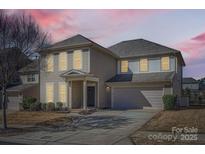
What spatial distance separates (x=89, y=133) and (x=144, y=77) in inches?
414

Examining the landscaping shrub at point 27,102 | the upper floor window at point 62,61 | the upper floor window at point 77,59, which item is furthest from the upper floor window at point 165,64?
the landscaping shrub at point 27,102

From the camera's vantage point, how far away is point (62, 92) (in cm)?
2088

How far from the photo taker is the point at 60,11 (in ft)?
48.5

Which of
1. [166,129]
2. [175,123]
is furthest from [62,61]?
[166,129]

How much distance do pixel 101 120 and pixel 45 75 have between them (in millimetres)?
8588

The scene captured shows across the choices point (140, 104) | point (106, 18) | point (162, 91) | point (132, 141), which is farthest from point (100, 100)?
point (132, 141)

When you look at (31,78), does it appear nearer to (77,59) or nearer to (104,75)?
(77,59)

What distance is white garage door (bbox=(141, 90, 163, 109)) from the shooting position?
20.1 meters

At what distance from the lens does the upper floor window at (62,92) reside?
67.8ft

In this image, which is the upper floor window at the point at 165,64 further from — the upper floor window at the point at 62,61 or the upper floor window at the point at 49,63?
the upper floor window at the point at 49,63

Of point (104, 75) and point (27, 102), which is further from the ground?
point (104, 75)

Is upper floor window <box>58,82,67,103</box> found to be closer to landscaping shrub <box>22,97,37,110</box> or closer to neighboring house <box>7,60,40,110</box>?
landscaping shrub <box>22,97,37,110</box>

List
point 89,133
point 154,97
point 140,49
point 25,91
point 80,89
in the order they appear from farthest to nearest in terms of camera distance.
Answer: point 25,91
point 140,49
point 80,89
point 154,97
point 89,133

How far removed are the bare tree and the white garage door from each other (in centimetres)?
990
